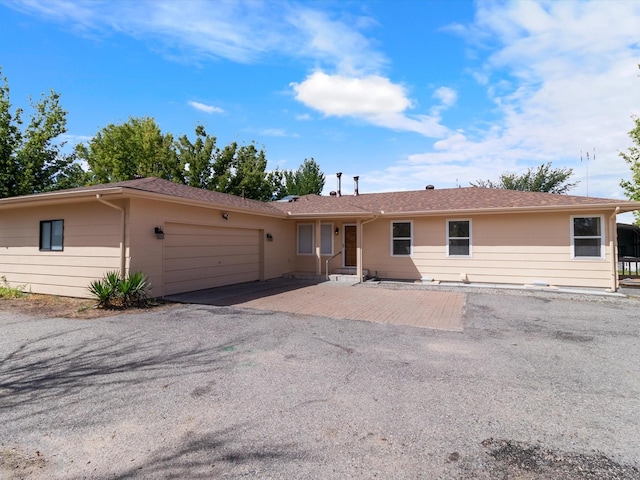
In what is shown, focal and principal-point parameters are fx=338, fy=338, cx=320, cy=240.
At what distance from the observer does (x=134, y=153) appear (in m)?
29.6

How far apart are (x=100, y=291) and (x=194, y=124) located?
2509 cm

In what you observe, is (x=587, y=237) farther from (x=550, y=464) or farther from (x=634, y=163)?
(x=550, y=464)

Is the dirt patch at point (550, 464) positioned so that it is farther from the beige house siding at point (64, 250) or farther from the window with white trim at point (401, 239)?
the window with white trim at point (401, 239)

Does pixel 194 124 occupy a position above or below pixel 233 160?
above

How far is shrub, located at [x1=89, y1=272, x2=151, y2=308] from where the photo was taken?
26.0ft

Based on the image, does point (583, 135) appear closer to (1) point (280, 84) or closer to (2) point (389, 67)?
(2) point (389, 67)

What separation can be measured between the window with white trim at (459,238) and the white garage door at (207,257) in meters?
7.48

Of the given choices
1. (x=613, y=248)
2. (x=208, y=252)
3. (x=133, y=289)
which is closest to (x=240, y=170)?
(x=208, y=252)

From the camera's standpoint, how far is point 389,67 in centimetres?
1216

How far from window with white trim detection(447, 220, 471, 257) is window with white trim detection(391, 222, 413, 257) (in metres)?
1.45

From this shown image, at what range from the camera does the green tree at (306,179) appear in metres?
36.5

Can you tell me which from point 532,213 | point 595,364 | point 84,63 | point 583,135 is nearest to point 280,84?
point 84,63

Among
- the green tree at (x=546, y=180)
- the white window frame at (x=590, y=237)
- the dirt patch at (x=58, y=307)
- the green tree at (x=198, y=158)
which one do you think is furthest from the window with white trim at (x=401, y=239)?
the green tree at (x=546, y=180)

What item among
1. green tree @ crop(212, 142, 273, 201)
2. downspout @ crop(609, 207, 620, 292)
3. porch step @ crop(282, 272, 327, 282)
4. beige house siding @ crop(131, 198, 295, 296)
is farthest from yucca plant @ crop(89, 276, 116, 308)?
green tree @ crop(212, 142, 273, 201)
